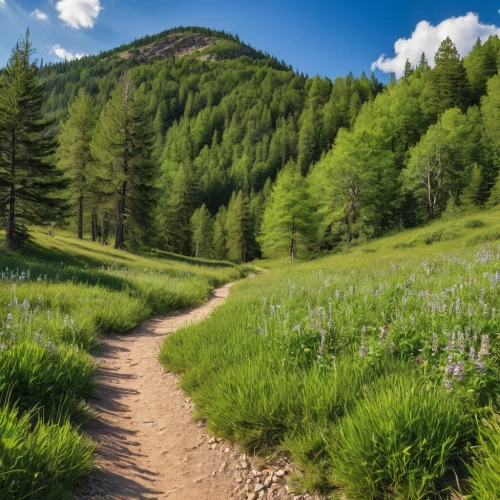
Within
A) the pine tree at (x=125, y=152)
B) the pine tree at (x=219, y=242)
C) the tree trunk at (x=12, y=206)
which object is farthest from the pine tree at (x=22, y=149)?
the pine tree at (x=219, y=242)

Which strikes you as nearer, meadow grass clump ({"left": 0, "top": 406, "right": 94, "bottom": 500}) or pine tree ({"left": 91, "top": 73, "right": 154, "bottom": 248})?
meadow grass clump ({"left": 0, "top": 406, "right": 94, "bottom": 500})

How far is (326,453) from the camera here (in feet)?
10.4

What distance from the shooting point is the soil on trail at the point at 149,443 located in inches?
127

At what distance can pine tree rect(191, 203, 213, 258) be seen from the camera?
7425cm

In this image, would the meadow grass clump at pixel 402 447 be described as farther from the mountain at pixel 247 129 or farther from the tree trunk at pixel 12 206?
the mountain at pixel 247 129

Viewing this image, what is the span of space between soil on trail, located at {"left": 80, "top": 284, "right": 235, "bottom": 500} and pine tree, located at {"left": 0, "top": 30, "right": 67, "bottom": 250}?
18.2 meters

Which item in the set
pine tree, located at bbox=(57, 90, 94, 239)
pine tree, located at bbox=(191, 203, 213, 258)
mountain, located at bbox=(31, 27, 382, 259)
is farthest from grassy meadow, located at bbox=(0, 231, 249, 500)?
pine tree, located at bbox=(191, 203, 213, 258)

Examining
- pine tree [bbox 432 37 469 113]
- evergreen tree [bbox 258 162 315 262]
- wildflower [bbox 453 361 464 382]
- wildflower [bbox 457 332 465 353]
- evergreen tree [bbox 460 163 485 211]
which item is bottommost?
wildflower [bbox 453 361 464 382]

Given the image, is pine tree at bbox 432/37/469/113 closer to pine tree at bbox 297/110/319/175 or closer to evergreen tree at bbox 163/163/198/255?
pine tree at bbox 297/110/319/175

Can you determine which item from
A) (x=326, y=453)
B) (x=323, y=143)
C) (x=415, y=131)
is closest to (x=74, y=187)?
(x=326, y=453)

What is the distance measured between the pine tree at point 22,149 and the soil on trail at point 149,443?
18200 millimetres

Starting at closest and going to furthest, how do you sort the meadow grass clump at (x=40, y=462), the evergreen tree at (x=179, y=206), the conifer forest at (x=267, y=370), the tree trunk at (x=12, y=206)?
the meadow grass clump at (x=40, y=462)
the conifer forest at (x=267, y=370)
the tree trunk at (x=12, y=206)
the evergreen tree at (x=179, y=206)

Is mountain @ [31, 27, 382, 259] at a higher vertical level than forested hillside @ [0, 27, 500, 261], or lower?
higher

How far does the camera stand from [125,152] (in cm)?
3441
